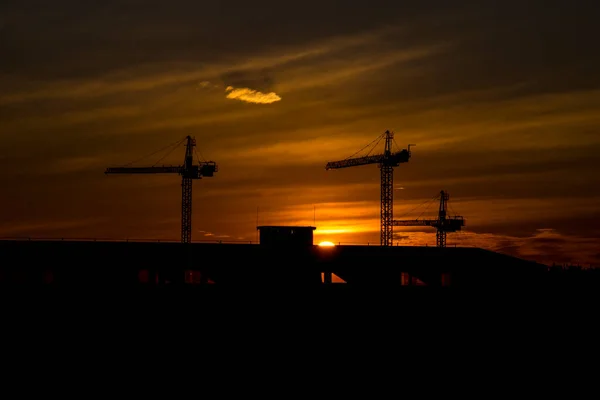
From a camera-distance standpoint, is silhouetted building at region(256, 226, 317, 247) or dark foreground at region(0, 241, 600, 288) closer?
dark foreground at region(0, 241, 600, 288)

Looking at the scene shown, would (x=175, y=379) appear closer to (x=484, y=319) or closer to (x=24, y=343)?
(x=24, y=343)

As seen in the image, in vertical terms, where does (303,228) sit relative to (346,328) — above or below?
above

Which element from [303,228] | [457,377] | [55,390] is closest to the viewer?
[55,390]

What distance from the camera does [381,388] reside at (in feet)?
235

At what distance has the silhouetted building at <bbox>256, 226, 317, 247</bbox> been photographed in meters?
148

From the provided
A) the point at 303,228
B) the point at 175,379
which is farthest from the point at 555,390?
the point at 303,228

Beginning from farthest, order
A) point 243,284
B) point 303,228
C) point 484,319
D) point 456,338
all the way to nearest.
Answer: point 303,228 < point 243,284 < point 484,319 < point 456,338

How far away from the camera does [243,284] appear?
13175cm

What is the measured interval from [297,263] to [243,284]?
9261mm

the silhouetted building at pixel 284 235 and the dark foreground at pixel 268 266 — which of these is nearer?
the dark foreground at pixel 268 266

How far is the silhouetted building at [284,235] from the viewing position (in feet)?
485

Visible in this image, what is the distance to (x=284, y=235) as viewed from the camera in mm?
148250

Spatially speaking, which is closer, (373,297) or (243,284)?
(373,297)

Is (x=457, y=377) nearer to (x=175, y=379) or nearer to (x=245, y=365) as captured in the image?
(x=245, y=365)
